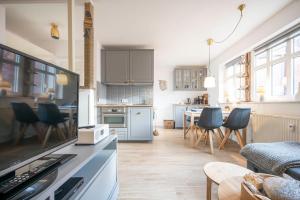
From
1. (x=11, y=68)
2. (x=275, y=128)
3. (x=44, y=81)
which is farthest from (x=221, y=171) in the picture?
(x=275, y=128)

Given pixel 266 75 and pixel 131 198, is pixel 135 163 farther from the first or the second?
pixel 266 75

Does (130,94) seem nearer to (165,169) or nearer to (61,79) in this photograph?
(165,169)

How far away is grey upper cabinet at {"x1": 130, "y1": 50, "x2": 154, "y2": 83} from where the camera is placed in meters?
4.30

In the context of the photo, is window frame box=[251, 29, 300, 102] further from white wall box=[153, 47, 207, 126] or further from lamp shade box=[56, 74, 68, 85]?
white wall box=[153, 47, 207, 126]

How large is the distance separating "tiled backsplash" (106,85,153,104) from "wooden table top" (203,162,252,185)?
3296mm

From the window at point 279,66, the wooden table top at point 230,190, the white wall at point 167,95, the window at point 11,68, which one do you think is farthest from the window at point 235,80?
the window at point 11,68

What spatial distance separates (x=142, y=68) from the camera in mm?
4316

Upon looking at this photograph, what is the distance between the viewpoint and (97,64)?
4.00 metres

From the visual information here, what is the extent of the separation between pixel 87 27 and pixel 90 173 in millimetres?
1943

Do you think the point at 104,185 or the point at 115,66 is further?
the point at 115,66

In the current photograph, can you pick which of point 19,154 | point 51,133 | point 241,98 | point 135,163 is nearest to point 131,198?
point 135,163

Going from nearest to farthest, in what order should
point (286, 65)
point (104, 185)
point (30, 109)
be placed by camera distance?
1. point (30, 109)
2. point (104, 185)
3. point (286, 65)

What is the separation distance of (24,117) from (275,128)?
3071mm

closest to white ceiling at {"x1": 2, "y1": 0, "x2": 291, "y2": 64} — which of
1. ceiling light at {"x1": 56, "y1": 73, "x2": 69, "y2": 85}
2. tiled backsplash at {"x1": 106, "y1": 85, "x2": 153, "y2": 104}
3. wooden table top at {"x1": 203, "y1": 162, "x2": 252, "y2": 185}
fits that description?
tiled backsplash at {"x1": 106, "y1": 85, "x2": 153, "y2": 104}
